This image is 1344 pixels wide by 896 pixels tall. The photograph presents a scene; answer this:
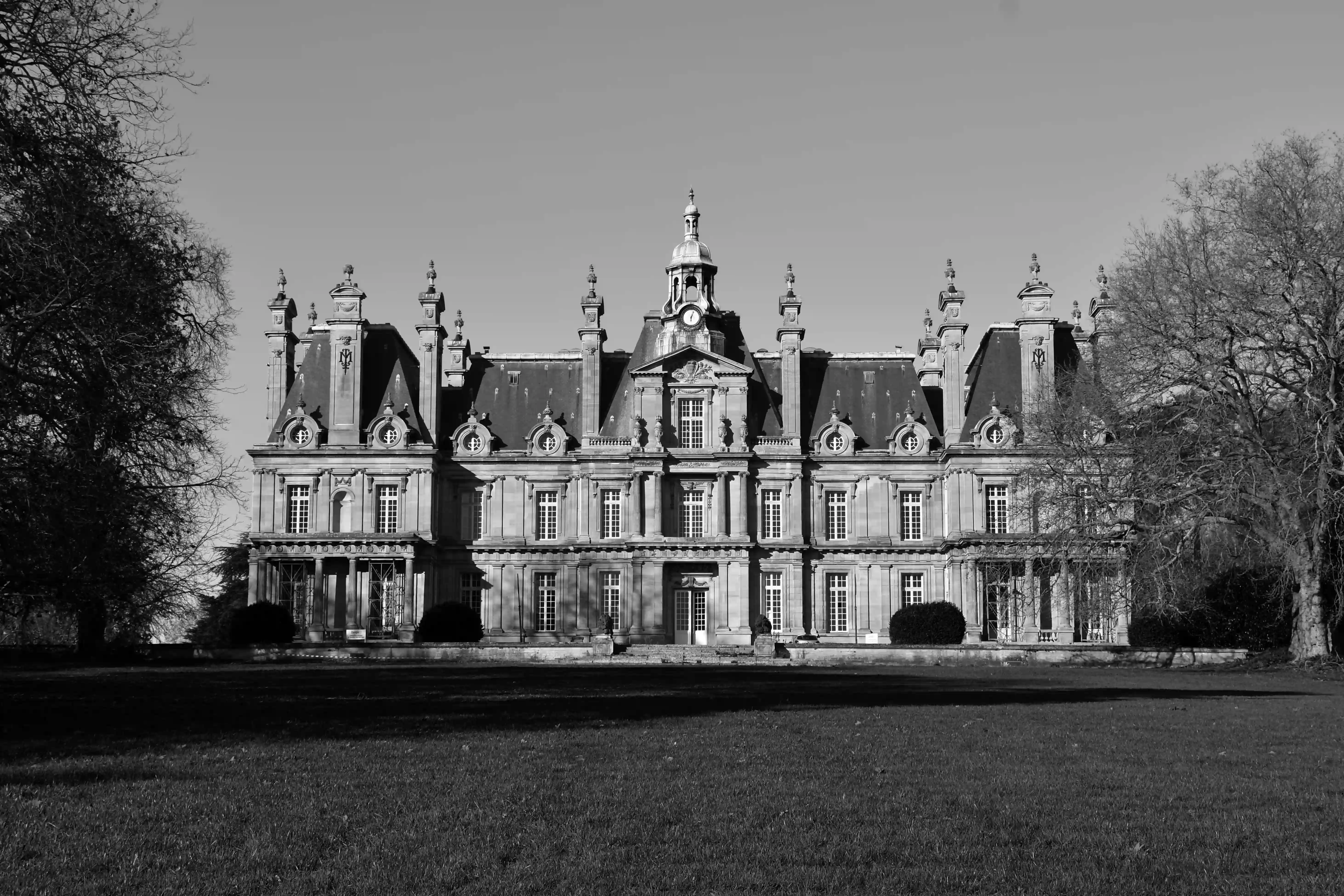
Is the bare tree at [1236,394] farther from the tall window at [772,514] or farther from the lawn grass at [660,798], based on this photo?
the tall window at [772,514]

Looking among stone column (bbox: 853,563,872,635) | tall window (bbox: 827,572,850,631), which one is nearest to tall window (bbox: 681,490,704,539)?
tall window (bbox: 827,572,850,631)

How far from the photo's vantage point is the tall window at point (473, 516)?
184ft

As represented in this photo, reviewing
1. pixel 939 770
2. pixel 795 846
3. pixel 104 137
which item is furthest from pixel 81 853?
pixel 104 137

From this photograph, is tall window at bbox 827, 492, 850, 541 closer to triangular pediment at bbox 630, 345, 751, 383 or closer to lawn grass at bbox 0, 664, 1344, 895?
triangular pediment at bbox 630, 345, 751, 383

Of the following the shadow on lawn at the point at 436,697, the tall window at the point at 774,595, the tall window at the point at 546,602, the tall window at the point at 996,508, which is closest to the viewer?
the shadow on lawn at the point at 436,697

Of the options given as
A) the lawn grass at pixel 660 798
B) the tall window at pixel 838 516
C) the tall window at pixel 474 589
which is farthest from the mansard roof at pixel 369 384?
the lawn grass at pixel 660 798

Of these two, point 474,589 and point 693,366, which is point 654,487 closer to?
point 693,366

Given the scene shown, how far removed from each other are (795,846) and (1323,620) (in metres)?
29.9

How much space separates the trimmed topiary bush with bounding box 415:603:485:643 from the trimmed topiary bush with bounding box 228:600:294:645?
4868 millimetres

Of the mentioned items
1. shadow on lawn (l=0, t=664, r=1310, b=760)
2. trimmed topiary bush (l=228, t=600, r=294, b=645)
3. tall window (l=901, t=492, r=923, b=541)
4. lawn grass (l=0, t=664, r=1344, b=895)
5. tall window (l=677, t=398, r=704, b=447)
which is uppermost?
tall window (l=677, t=398, r=704, b=447)

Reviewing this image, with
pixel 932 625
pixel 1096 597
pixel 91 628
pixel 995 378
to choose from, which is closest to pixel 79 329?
pixel 91 628

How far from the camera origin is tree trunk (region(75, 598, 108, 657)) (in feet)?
81.9

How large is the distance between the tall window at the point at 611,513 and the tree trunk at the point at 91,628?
1975 cm

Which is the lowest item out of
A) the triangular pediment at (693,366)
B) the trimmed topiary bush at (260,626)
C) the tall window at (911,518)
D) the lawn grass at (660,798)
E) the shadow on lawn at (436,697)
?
the lawn grass at (660,798)
